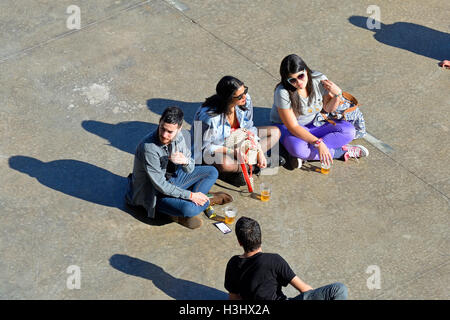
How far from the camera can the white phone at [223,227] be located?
643cm

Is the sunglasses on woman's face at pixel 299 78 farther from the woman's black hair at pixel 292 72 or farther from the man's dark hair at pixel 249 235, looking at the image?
the man's dark hair at pixel 249 235

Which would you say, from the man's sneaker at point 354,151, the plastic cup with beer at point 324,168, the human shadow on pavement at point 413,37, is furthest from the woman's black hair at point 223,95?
the human shadow on pavement at point 413,37

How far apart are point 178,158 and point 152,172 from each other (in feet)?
0.96

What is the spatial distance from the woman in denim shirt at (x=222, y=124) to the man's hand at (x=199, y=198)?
1.66 ft

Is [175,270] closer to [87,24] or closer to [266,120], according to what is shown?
[266,120]

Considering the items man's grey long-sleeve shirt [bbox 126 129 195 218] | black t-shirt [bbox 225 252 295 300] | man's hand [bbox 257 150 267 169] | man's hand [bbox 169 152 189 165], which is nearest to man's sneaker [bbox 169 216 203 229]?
man's grey long-sleeve shirt [bbox 126 129 195 218]

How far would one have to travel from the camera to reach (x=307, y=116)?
7.11m

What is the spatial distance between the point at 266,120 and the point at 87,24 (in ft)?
8.84

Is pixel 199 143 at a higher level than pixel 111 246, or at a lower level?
higher

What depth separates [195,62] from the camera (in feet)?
27.4

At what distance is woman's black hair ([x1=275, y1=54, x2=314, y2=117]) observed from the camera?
6648 mm

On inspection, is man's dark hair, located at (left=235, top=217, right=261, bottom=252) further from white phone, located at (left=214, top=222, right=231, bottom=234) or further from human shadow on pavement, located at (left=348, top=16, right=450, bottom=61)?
human shadow on pavement, located at (left=348, top=16, right=450, bottom=61)

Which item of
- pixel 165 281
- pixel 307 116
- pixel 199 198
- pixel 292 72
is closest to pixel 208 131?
pixel 199 198

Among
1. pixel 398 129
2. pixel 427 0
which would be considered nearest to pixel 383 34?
pixel 427 0
